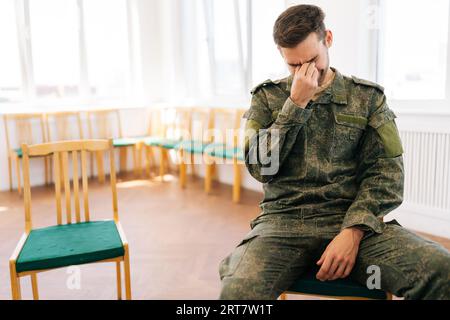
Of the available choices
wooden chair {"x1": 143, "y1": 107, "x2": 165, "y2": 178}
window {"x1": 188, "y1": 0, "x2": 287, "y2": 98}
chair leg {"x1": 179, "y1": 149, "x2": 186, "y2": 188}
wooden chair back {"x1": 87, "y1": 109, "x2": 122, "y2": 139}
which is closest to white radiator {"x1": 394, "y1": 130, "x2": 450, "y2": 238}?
window {"x1": 188, "y1": 0, "x2": 287, "y2": 98}

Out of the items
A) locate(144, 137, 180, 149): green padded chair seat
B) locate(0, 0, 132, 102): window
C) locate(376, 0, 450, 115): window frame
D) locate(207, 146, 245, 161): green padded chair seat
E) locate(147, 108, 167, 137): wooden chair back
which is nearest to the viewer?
locate(376, 0, 450, 115): window frame

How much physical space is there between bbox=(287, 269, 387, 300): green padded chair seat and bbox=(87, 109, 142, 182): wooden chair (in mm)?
4061

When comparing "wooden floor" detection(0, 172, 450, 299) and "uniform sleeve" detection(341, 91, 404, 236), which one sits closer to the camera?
"uniform sleeve" detection(341, 91, 404, 236)

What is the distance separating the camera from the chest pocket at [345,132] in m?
1.48

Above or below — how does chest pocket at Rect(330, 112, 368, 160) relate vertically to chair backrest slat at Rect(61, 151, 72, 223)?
above

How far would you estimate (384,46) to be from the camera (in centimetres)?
353

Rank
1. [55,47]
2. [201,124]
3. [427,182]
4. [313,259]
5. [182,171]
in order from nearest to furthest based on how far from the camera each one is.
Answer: [313,259] → [427,182] → [182,171] → [201,124] → [55,47]

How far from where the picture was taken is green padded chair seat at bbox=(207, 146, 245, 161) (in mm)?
4059

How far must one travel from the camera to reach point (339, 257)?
131 centimetres

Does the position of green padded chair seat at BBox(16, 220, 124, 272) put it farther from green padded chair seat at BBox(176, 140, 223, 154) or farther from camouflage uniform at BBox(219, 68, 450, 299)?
green padded chair seat at BBox(176, 140, 223, 154)

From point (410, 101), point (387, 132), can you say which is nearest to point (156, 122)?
point (410, 101)

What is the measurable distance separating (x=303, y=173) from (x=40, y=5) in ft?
15.8

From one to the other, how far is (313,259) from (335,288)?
0.39 feet

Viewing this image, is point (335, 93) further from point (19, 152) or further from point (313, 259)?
point (19, 152)
